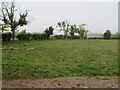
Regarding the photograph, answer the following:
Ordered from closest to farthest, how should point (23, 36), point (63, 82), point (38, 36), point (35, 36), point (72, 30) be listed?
point (63, 82) → point (23, 36) → point (35, 36) → point (38, 36) → point (72, 30)

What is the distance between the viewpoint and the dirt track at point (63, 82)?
301cm

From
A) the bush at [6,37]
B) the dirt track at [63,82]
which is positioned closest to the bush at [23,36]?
the bush at [6,37]

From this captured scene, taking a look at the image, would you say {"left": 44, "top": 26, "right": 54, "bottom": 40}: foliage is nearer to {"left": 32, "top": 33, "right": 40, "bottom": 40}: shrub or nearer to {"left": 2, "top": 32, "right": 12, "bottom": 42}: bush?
{"left": 32, "top": 33, "right": 40, "bottom": 40}: shrub

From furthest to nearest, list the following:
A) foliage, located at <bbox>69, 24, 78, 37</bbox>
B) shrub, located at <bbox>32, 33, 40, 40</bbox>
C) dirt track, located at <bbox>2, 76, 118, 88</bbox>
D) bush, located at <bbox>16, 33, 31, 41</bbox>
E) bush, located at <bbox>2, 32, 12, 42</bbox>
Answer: foliage, located at <bbox>69, 24, 78, 37</bbox> < shrub, located at <bbox>32, 33, 40, 40</bbox> < bush, located at <bbox>16, 33, 31, 41</bbox> < bush, located at <bbox>2, 32, 12, 42</bbox> < dirt track, located at <bbox>2, 76, 118, 88</bbox>

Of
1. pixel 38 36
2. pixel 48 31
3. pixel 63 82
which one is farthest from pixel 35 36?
pixel 63 82

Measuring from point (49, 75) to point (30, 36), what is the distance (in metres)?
23.5

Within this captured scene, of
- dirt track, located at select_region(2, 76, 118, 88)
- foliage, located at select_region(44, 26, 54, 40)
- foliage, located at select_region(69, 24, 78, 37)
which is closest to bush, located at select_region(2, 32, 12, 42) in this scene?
foliage, located at select_region(44, 26, 54, 40)

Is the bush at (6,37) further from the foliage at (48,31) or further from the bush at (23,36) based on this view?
the foliage at (48,31)

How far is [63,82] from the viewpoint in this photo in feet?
10.6

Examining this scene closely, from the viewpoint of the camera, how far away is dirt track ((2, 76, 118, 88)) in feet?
9.88

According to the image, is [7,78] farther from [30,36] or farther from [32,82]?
[30,36]

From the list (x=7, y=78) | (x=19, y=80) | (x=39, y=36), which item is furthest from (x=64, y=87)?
(x=39, y=36)

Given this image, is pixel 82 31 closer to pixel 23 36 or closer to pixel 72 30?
pixel 72 30

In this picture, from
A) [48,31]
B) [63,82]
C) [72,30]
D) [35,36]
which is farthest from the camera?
[72,30]
